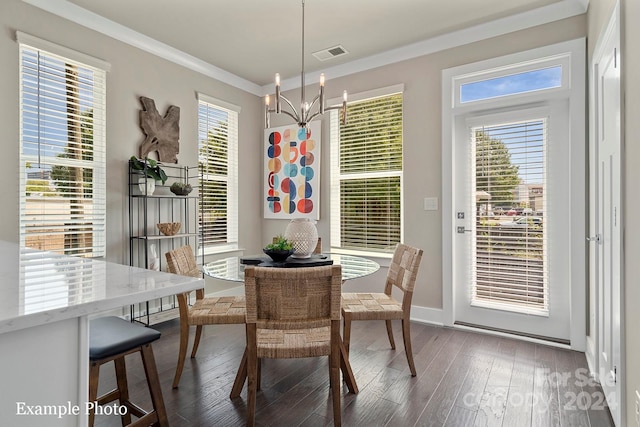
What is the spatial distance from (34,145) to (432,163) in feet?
11.0

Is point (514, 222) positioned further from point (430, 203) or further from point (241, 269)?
point (241, 269)

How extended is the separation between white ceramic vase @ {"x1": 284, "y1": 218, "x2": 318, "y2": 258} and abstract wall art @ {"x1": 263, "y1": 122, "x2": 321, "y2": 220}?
169cm

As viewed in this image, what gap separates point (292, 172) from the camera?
435 centimetres

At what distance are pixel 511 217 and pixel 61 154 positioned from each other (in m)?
3.82

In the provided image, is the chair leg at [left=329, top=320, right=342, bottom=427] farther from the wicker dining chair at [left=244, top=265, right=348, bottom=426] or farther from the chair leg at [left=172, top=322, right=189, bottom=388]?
the chair leg at [left=172, top=322, right=189, bottom=388]

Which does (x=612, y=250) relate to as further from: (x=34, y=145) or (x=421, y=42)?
(x=34, y=145)

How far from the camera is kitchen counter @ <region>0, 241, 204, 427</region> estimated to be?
69 centimetres

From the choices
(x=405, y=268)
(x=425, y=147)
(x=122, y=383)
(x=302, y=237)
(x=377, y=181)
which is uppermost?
(x=425, y=147)

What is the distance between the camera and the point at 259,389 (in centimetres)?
218

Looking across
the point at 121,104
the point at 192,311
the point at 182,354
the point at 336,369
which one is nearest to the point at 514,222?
the point at 336,369

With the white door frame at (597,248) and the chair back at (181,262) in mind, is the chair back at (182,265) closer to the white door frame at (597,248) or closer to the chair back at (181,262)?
the chair back at (181,262)

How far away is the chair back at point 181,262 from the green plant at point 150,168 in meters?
1.07

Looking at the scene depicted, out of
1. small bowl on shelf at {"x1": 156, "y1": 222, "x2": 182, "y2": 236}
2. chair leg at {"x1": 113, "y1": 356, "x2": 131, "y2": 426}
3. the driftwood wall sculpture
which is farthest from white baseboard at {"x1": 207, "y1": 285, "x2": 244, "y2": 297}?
chair leg at {"x1": 113, "y1": 356, "x2": 131, "y2": 426}
